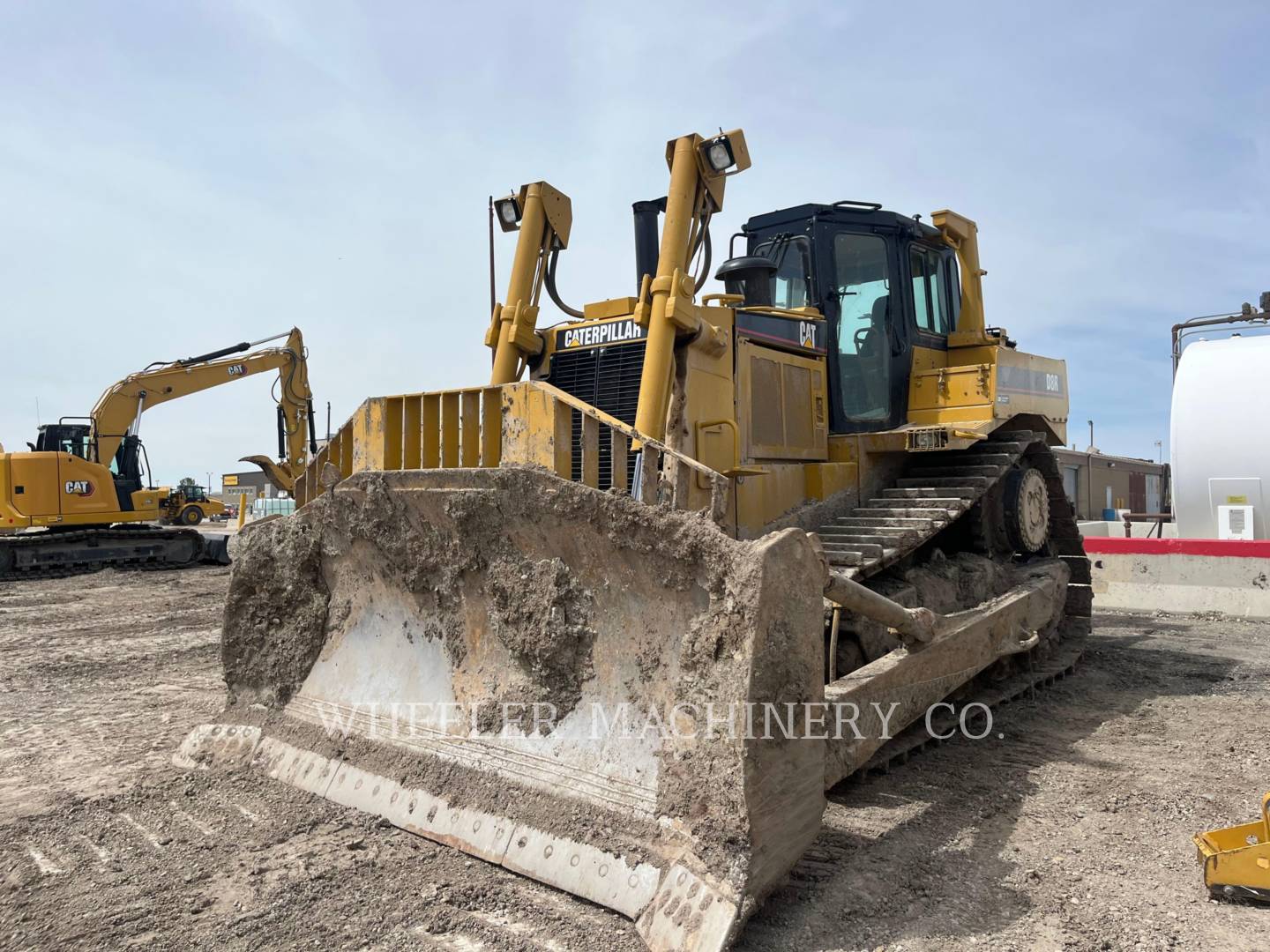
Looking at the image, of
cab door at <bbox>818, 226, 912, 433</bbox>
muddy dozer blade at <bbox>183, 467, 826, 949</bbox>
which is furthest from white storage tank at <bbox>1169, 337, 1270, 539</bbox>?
muddy dozer blade at <bbox>183, 467, 826, 949</bbox>

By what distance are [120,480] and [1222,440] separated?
1681cm

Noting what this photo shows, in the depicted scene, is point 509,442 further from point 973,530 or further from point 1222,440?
point 1222,440

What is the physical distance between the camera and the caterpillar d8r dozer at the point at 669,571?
308cm

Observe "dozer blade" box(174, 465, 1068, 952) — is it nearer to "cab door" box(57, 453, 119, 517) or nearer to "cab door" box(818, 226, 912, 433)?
"cab door" box(818, 226, 912, 433)

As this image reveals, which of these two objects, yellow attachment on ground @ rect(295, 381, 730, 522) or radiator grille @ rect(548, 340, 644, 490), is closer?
yellow attachment on ground @ rect(295, 381, 730, 522)

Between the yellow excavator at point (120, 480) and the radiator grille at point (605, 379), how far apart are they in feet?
40.8

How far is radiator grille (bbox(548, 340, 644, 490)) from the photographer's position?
512 cm

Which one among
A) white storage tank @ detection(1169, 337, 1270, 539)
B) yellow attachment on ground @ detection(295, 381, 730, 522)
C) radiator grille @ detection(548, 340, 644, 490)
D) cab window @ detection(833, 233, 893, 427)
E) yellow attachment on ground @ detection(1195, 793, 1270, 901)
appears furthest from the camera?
white storage tank @ detection(1169, 337, 1270, 539)

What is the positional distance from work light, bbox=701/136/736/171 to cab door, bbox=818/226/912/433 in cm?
145

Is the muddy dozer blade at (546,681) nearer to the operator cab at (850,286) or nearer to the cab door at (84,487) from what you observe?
the operator cab at (850,286)

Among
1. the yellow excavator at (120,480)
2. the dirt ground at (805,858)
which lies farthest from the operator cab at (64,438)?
the dirt ground at (805,858)

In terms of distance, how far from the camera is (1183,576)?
924 centimetres

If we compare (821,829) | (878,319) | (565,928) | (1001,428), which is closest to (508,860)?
(565,928)

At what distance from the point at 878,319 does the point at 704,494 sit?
2789mm
